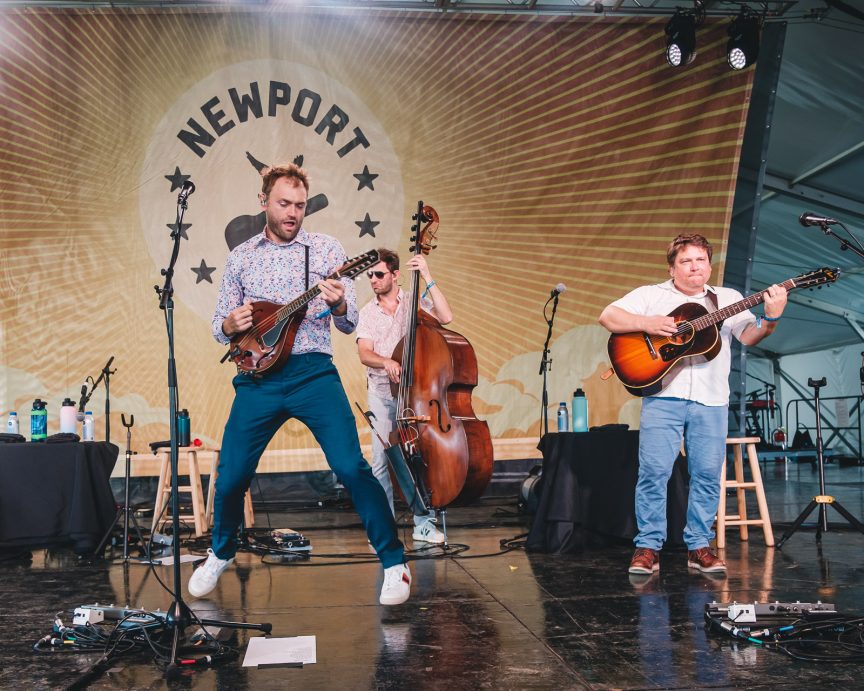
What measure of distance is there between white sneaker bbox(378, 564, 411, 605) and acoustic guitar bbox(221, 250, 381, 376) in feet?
3.18

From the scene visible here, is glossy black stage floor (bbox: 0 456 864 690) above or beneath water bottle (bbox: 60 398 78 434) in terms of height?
beneath

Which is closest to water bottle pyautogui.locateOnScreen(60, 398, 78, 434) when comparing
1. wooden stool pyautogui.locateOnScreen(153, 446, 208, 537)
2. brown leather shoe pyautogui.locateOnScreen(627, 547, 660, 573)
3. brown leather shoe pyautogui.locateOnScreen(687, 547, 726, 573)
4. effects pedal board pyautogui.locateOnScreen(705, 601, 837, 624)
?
wooden stool pyautogui.locateOnScreen(153, 446, 208, 537)

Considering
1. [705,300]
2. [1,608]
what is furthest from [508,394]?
[1,608]

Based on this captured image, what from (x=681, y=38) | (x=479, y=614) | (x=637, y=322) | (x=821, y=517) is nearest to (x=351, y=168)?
(x=681, y=38)

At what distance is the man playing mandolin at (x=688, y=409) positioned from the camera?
13.3 feet

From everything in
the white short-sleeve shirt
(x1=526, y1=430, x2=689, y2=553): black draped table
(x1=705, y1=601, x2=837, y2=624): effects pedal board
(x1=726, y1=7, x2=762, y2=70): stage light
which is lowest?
(x1=705, y1=601, x2=837, y2=624): effects pedal board

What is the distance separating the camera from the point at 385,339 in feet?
17.1

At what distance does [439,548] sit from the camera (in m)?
4.93

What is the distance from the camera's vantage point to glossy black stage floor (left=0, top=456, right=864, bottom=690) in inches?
93.3

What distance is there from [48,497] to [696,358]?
3803 mm

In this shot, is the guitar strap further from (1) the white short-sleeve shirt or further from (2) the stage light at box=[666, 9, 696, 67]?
(2) the stage light at box=[666, 9, 696, 67]

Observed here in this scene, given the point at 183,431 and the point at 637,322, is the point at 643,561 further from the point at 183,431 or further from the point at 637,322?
the point at 183,431

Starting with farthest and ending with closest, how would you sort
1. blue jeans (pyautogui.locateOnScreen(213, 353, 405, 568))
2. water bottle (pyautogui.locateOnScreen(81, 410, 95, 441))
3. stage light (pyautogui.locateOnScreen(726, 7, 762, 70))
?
1. stage light (pyautogui.locateOnScreen(726, 7, 762, 70))
2. water bottle (pyautogui.locateOnScreen(81, 410, 95, 441))
3. blue jeans (pyautogui.locateOnScreen(213, 353, 405, 568))

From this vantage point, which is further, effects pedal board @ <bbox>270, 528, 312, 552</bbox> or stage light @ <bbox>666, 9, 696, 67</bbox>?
stage light @ <bbox>666, 9, 696, 67</bbox>
